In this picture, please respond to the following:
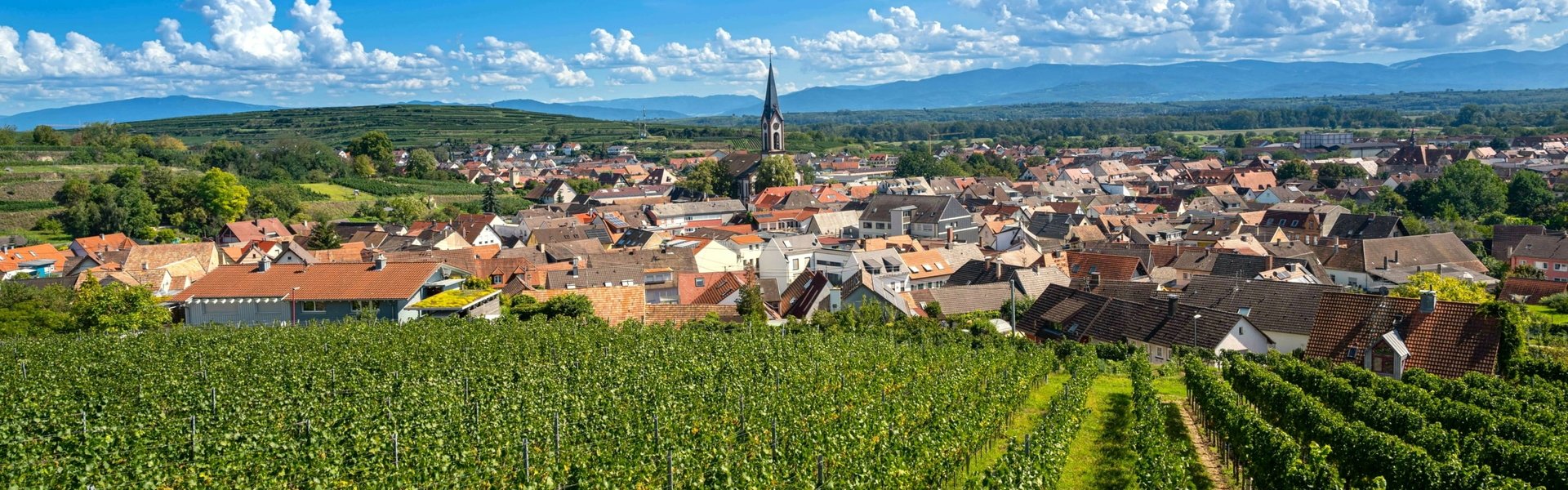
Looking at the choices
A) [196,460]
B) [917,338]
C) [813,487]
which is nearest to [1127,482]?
[813,487]

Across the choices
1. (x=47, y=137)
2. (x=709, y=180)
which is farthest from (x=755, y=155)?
(x=47, y=137)

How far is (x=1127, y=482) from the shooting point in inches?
599

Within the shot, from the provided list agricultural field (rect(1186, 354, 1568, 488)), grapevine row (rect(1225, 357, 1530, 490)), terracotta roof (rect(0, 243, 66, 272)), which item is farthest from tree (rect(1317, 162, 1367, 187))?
terracotta roof (rect(0, 243, 66, 272))

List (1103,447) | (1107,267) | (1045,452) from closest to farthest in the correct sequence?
(1045,452)
(1103,447)
(1107,267)

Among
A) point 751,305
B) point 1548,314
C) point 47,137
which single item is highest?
point 47,137

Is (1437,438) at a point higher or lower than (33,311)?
higher

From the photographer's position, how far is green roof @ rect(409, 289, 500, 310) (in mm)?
31562

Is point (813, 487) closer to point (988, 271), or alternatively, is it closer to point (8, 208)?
point (988, 271)

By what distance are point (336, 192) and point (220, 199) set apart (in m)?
19.1

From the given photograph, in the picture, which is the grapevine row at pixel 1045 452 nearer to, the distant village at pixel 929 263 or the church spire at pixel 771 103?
the distant village at pixel 929 263

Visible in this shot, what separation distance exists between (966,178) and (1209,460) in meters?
97.0

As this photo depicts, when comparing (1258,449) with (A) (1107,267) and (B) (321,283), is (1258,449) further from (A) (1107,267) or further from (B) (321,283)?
(A) (1107,267)

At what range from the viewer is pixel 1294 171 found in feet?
380

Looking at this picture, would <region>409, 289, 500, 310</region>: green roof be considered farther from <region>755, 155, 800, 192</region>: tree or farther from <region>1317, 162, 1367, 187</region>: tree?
<region>1317, 162, 1367, 187</region>: tree
